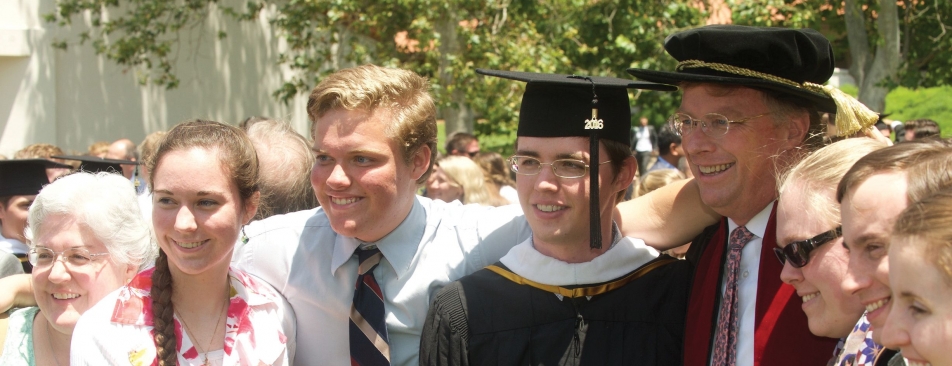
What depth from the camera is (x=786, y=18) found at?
9859mm

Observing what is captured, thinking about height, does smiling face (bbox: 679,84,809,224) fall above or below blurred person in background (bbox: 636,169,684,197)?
above

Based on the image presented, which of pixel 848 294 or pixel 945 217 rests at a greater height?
pixel 945 217

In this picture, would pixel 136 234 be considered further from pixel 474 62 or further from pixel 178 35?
pixel 178 35

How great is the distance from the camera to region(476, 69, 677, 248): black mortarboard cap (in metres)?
2.74

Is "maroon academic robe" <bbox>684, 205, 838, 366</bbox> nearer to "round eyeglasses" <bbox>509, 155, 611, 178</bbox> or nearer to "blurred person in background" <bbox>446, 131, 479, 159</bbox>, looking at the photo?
"round eyeglasses" <bbox>509, 155, 611, 178</bbox>

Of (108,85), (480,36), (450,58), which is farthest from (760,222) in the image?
(108,85)

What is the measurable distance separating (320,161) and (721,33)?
1378 millimetres

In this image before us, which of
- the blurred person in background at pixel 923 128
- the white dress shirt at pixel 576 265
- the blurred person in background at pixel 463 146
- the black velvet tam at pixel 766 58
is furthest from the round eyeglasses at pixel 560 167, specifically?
the blurred person in background at pixel 923 128

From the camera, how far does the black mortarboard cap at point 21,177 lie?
4.91m

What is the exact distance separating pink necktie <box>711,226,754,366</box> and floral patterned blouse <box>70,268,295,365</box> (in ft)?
4.35

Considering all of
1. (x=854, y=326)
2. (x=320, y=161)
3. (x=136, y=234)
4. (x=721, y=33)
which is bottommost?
(x=854, y=326)

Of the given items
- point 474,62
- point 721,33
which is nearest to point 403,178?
point 721,33

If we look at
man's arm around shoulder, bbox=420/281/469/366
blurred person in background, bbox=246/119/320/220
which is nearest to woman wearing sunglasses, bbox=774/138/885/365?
man's arm around shoulder, bbox=420/281/469/366

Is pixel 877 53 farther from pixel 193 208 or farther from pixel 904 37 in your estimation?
pixel 193 208
